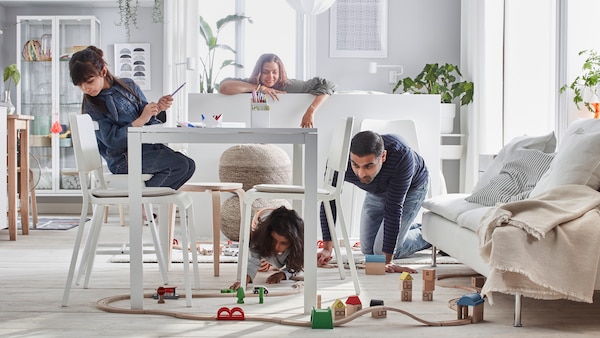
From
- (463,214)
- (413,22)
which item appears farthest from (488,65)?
(463,214)

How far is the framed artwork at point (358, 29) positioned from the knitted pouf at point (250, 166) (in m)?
2.15

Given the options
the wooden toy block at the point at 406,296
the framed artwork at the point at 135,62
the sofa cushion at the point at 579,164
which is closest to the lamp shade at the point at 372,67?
the framed artwork at the point at 135,62

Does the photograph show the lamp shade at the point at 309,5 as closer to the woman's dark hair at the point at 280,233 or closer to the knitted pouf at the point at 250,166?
the knitted pouf at the point at 250,166

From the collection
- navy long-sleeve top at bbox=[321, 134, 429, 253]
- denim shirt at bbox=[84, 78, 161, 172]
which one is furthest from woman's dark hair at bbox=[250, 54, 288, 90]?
denim shirt at bbox=[84, 78, 161, 172]

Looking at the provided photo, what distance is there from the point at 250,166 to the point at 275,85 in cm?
58

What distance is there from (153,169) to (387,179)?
1.23 metres

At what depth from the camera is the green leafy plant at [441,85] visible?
679cm

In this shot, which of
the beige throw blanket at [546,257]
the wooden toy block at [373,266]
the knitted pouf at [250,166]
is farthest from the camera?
the knitted pouf at [250,166]

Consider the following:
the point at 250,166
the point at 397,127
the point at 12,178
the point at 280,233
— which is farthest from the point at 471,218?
the point at 12,178

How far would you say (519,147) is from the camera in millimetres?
4152

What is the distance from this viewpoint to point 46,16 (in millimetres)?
7773

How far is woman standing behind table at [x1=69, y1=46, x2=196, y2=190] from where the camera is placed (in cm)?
392

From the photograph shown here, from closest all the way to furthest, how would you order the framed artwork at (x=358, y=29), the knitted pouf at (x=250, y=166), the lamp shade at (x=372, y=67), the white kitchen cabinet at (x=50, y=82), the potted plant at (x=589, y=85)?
the potted plant at (x=589, y=85), the knitted pouf at (x=250, y=166), the lamp shade at (x=372, y=67), the framed artwork at (x=358, y=29), the white kitchen cabinet at (x=50, y=82)

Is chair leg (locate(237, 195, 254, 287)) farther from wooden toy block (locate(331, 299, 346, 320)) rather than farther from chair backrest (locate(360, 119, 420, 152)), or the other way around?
chair backrest (locate(360, 119, 420, 152))
